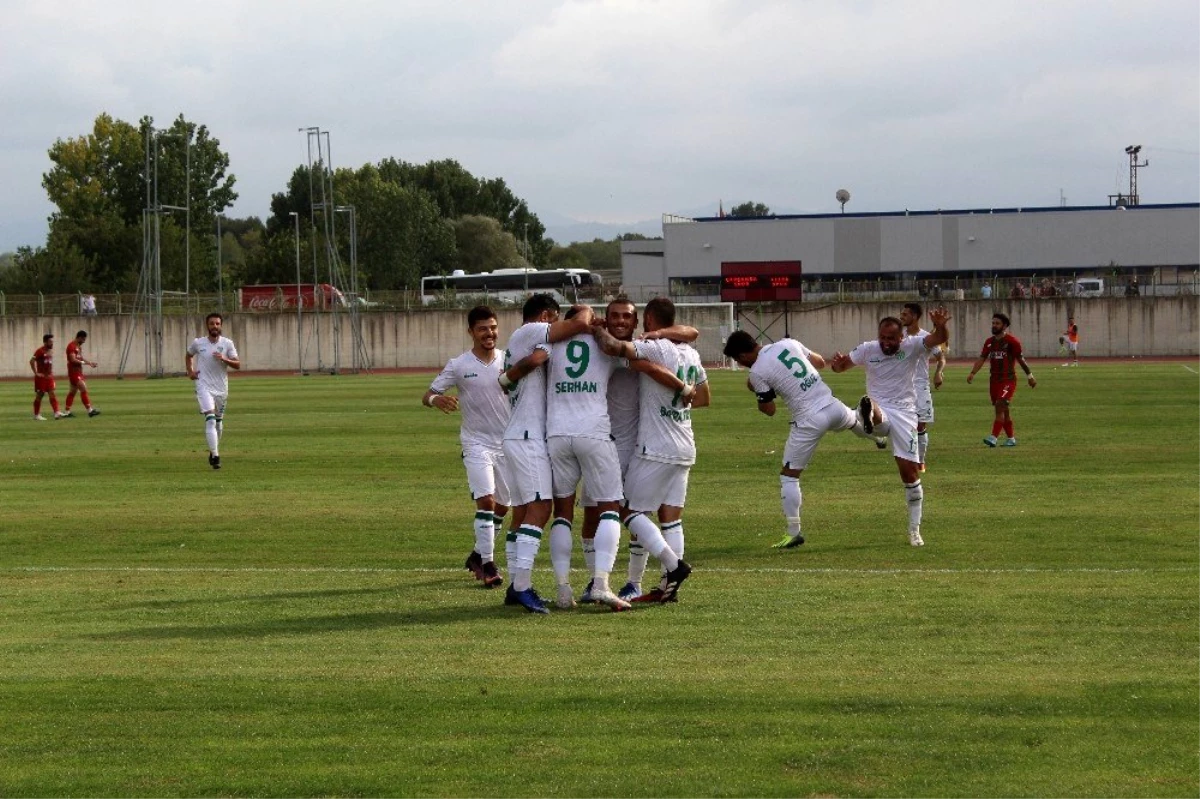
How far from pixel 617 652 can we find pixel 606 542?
5.30ft

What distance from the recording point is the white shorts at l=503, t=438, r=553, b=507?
11.1 meters

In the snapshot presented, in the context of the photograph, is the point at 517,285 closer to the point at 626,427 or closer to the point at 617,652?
the point at 626,427

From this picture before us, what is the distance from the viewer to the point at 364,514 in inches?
712

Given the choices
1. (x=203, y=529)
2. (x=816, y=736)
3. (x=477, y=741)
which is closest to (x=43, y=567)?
(x=203, y=529)

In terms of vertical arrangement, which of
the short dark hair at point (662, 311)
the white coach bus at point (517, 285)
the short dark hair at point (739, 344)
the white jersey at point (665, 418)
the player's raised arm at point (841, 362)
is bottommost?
the white jersey at point (665, 418)

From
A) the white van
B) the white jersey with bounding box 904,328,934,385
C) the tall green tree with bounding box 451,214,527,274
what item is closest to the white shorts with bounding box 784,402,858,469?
the white jersey with bounding box 904,328,934,385

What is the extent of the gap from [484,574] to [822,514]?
605cm

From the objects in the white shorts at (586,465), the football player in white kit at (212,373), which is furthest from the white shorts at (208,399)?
the white shorts at (586,465)

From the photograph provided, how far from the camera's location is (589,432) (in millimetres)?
11000

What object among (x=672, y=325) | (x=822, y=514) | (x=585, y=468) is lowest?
(x=822, y=514)

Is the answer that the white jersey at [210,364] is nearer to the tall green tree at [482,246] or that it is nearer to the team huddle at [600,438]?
the team huddle at [600,438]

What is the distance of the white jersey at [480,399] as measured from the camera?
510 inches

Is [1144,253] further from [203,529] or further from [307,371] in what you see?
[203,529]

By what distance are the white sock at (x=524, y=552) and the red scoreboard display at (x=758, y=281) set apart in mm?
55763
